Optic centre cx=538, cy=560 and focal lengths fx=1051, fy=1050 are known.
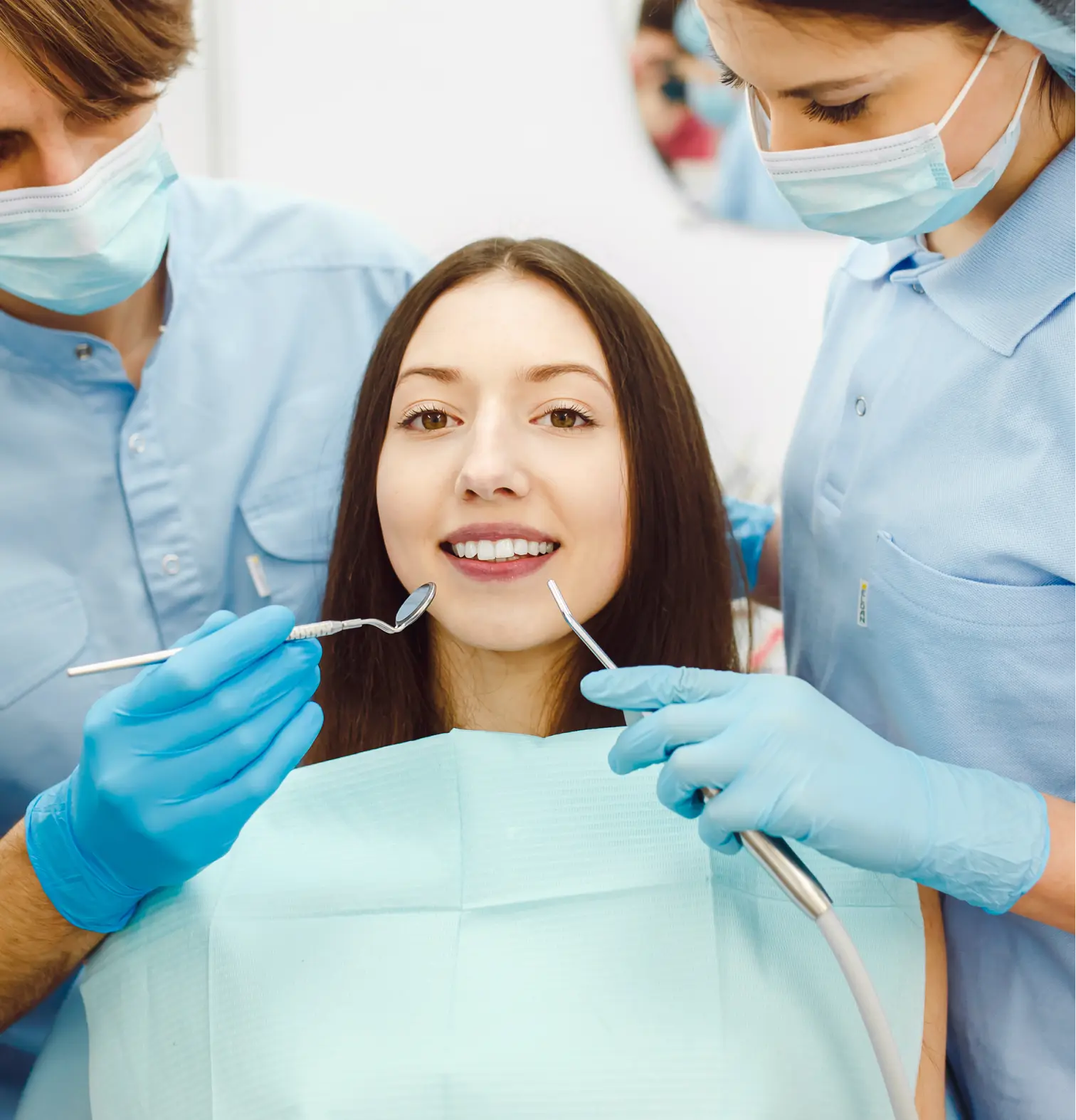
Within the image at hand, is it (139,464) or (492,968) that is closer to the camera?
(492,968)

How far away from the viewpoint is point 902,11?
845 millimetres

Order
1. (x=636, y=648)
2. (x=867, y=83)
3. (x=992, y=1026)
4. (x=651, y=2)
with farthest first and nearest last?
(x=651, y=2)
(x=636, y=648)
(x=992, y=1026)
(x=867, y=83)

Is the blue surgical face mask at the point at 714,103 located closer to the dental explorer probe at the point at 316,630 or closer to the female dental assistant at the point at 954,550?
the female dental assistant at the point at 954,550

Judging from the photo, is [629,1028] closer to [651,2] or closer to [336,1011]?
[336,1011]

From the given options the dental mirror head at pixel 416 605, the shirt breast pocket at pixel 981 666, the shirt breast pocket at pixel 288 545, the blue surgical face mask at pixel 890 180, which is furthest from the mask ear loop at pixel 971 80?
the shirt breast pocket at pixel 288 545

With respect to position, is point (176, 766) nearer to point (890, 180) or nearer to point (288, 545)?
point (288, 545)

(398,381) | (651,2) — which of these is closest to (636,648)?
(398,381)

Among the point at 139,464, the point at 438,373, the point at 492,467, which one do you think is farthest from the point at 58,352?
the point at 492,467

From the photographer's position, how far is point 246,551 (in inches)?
56.1

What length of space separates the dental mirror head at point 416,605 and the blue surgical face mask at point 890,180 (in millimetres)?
558

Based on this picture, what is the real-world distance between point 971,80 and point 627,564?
627 millimetres

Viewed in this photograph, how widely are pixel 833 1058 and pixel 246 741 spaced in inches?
25.7

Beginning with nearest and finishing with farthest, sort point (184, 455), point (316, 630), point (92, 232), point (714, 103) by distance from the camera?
point (316, 630)
point (92, 232)
point (184, 455)
point (714, 103)

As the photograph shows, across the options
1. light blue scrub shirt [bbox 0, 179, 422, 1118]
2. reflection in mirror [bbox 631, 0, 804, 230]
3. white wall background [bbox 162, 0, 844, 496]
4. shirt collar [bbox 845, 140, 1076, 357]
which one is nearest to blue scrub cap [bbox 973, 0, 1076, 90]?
shirt collar [bbox 845, 140, 1076, 357]
